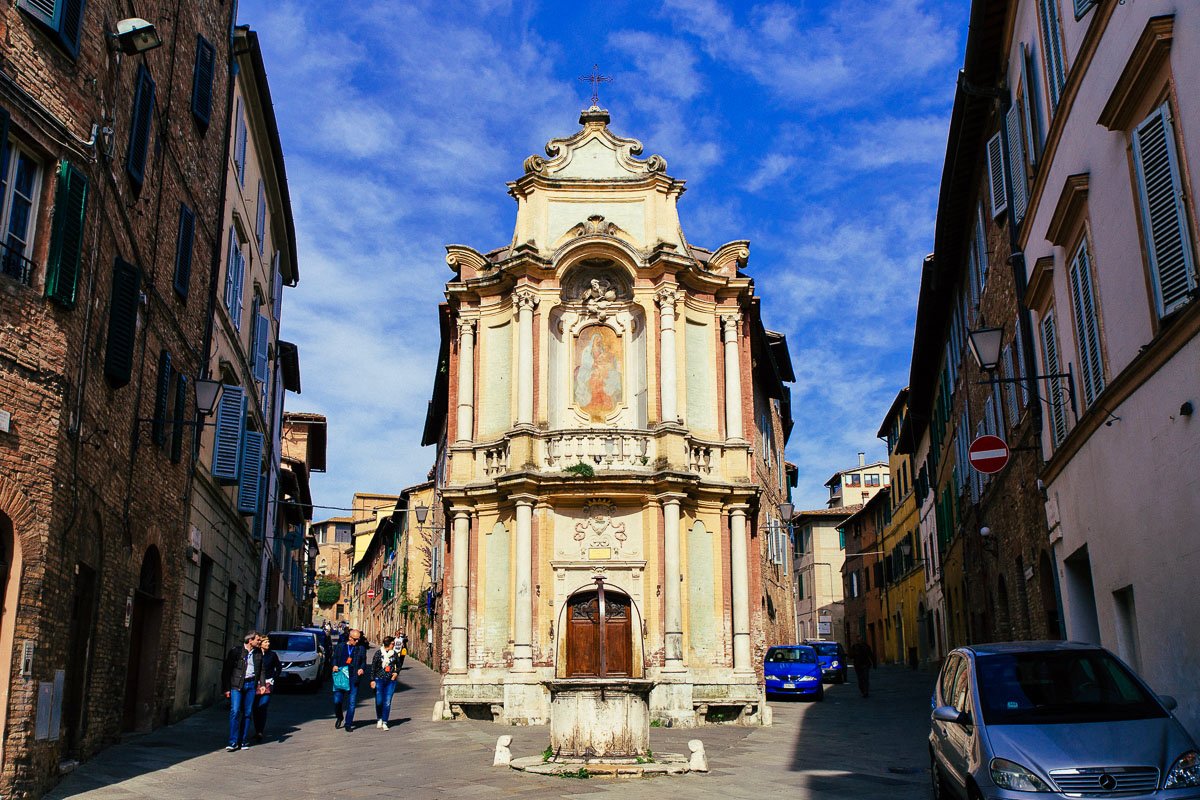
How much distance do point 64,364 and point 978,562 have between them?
809 inches

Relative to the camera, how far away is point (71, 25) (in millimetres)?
11602

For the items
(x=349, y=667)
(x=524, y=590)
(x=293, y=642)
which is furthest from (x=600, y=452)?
(x=293, y=642)

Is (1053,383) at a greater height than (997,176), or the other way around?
(997,176)

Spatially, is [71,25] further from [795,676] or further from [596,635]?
[795,676]

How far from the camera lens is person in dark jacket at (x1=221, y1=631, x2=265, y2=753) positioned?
16.2 metres

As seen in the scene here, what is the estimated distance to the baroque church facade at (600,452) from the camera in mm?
23703

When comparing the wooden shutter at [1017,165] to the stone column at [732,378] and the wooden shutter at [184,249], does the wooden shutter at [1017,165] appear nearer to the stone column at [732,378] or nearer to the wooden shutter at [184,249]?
the stone column at [732,378]

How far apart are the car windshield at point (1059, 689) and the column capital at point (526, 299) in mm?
17201

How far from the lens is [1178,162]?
31.5 ft

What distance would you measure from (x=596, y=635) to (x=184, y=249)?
11731 millimetres

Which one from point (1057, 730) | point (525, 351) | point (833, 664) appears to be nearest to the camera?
point (1057, 730)

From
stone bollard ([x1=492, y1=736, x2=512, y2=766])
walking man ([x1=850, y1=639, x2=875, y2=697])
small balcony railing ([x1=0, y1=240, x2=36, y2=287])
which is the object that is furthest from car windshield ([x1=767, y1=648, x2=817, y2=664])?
small balcony railing ([x1=0, y1=240, x2=36, y2=287])

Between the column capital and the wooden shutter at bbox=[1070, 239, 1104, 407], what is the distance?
1354cm

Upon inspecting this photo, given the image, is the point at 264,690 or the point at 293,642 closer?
the point at 264,690
